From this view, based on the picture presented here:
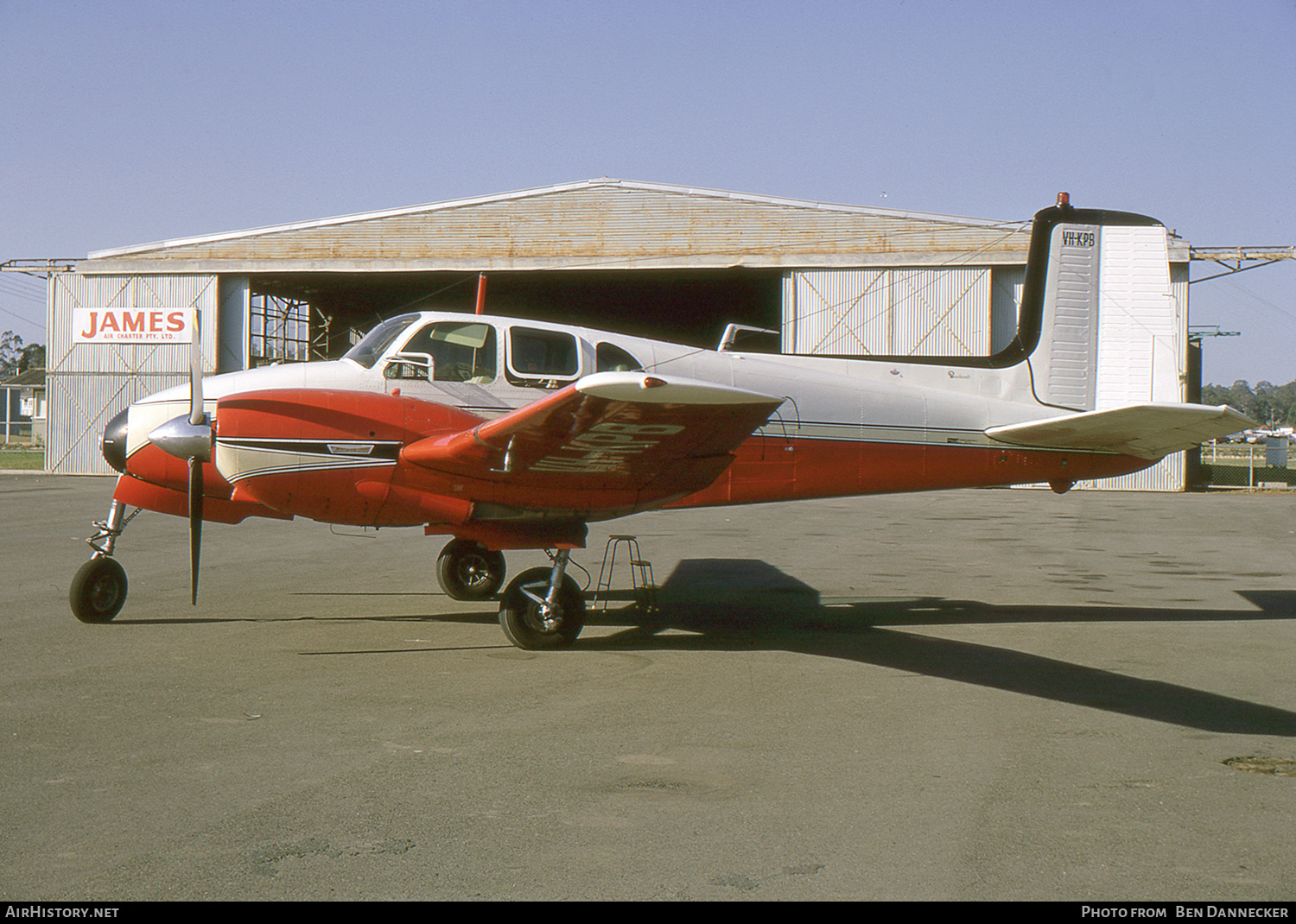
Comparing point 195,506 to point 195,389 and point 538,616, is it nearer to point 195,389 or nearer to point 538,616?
point 195,389

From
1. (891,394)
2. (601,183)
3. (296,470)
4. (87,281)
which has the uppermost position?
(601,183)

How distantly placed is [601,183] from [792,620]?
2391 centimetres

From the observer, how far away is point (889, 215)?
29.9 metres

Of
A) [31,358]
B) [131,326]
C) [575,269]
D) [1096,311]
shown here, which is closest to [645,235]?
[575,269]

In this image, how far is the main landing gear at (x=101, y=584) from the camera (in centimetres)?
814

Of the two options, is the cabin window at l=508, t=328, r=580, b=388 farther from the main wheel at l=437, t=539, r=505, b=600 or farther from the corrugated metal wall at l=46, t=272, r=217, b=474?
the corrugated metal wall at l=46, t=272, r=217, b=474

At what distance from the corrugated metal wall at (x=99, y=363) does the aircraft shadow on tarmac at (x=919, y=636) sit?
1044 inches

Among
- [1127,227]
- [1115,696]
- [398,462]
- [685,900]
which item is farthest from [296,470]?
[1127,227]

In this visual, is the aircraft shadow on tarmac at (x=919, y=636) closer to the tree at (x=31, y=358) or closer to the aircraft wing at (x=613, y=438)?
the aircraft wing at (x=613, y=438)

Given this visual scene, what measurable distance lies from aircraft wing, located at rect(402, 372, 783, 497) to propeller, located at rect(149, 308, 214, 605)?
60.5 inches

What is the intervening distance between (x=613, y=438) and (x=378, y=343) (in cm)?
246

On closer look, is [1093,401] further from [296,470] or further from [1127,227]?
[296,470]

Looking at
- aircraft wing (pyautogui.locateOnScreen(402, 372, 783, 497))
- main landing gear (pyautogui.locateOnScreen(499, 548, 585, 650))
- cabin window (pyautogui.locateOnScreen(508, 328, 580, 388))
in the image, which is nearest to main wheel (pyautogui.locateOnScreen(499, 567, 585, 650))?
main landing gear (pyautogui.locateOnScreen(499, 548, 585, 650))

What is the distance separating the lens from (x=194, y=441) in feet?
24.1
